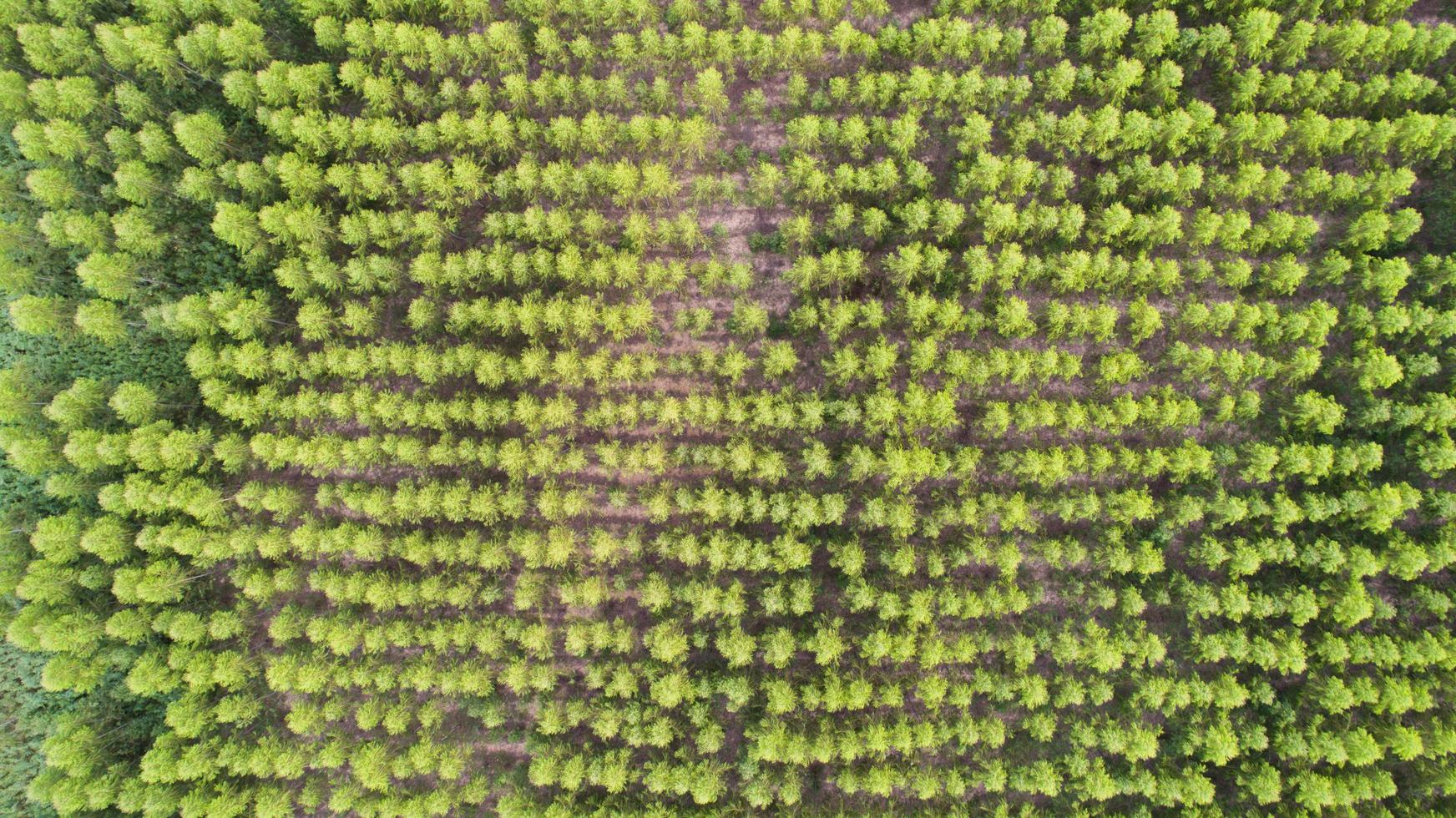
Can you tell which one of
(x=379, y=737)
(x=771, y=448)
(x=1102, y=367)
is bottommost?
(x=379, y=737)

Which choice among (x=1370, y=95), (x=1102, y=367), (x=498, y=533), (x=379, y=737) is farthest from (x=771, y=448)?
(x=1370, y=95)

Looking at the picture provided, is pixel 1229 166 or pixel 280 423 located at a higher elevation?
pixel 1229 166

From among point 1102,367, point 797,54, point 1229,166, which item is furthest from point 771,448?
Result: point 1229,166

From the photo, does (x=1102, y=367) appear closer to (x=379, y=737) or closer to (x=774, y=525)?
(x=774, y=525)

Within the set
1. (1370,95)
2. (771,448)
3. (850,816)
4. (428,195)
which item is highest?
(1370,95)

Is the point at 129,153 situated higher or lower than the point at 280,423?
higher

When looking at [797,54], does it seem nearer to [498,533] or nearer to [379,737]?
[498,533]
